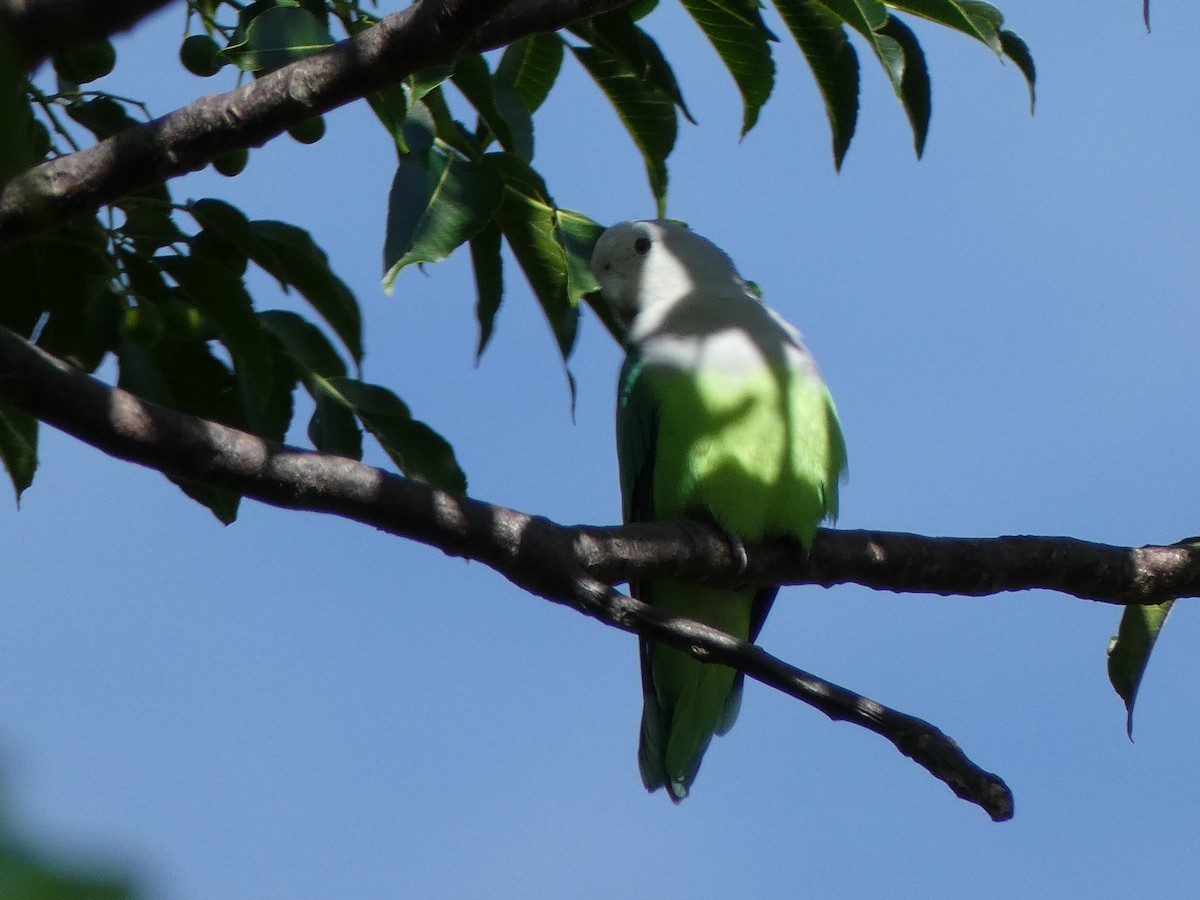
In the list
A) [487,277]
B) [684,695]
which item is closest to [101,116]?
[487,277]

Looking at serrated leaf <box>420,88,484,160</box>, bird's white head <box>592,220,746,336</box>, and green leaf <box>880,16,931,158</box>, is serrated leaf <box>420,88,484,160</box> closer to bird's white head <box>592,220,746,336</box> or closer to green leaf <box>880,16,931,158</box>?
green leaf <box>880,16,931,158</box>

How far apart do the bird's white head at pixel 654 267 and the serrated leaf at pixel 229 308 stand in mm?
2263

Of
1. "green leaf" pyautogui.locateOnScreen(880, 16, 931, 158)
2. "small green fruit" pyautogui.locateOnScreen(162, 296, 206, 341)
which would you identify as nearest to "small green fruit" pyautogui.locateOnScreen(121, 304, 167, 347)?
"small green fruit" pyautogui.locateOnScreen(162, 296, 206, 341)

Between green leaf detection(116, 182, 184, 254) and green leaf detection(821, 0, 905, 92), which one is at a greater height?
green leaf detection(821, 0, 905, 92)

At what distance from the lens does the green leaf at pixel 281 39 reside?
202cm

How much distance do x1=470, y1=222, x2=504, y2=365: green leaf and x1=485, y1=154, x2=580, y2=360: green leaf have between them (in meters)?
0.03

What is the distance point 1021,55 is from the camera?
266 centimetres

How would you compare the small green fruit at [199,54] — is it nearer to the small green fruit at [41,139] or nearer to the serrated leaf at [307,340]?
the small green fruit at [41,139]

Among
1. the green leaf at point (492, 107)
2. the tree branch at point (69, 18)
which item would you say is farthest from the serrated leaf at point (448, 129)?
the tree branch at point (69, 18)

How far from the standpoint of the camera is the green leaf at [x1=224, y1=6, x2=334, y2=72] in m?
2.02

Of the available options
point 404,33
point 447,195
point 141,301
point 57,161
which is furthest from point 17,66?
point 141,301

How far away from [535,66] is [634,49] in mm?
329

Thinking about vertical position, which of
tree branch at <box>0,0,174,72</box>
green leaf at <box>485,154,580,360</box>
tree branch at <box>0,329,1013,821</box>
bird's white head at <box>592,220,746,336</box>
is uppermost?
bird's white head at <box>592,220,746,336</box>

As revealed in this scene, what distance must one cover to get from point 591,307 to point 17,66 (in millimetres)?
2479
